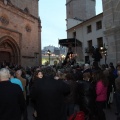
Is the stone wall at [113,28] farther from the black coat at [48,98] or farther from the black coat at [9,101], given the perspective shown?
the black coat at [9,101]

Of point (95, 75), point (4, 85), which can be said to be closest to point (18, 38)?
point (95, 75)

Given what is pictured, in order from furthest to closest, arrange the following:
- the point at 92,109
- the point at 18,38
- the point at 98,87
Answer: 1. the point at 18,38
2. the point at 98,87
3. the point at 92,109

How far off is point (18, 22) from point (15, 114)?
17.4 meters

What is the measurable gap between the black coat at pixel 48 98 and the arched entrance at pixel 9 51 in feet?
50.5

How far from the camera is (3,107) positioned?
2836mm

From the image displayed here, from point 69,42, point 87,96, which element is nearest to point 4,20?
point 69,42

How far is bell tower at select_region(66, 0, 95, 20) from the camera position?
37400 millimetres

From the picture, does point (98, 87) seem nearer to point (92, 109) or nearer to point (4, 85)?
point (92, 109)

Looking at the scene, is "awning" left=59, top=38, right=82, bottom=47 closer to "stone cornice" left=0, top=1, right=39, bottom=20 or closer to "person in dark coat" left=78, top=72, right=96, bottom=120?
"stone cornice" left=0, top=1, right=39, bottom=20

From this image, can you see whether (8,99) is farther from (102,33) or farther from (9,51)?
(102,33)

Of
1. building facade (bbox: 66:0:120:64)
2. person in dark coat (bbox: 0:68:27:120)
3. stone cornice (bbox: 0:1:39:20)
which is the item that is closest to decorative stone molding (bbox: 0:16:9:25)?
stone cornice (bbox: 0:1:39:20)

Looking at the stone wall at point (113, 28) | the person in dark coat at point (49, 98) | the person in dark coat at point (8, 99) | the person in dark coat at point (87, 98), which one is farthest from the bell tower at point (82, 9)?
the person in dark coat at point (8, 99)

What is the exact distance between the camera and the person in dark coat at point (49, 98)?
9.68 ft

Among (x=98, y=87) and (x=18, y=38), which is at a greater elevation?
(x=18, y=38)
